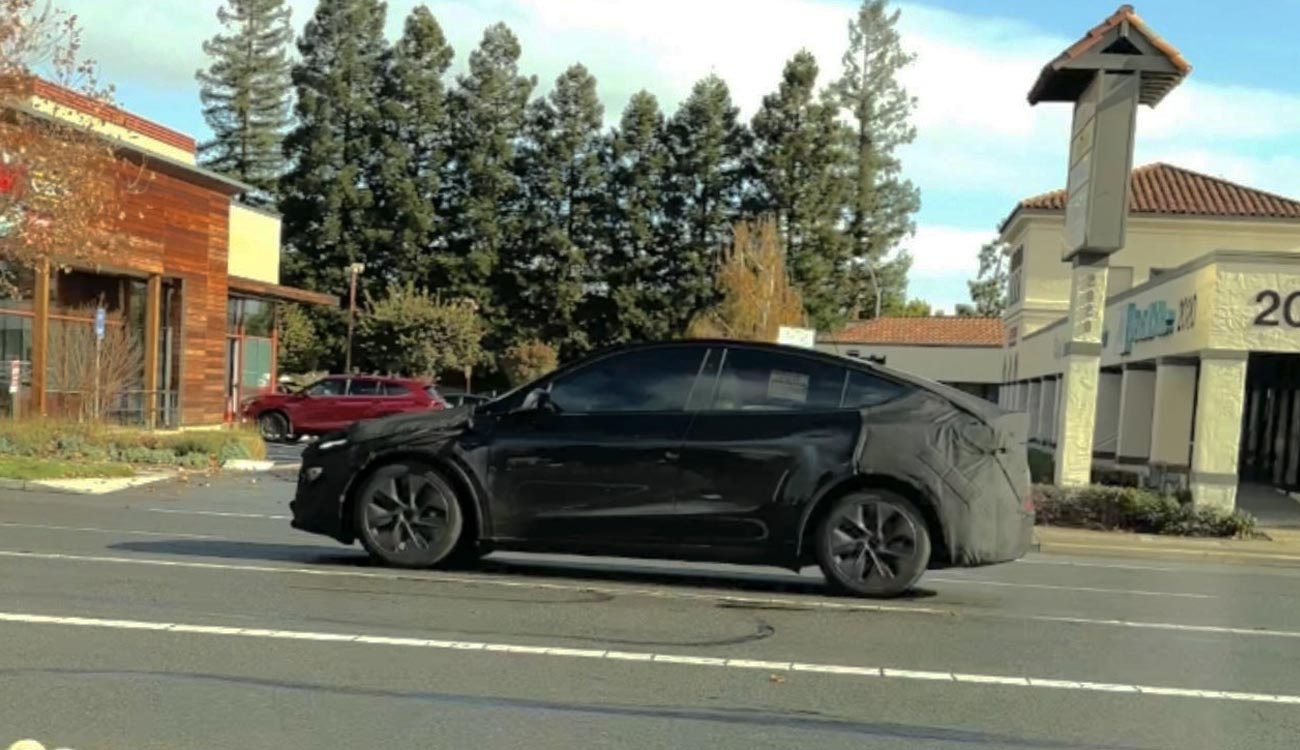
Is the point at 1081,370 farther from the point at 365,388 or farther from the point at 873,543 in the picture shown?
the point at 365,388

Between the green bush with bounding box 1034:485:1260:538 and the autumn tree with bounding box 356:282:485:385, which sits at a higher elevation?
the autumn tree with bounding box 356:282:485:385

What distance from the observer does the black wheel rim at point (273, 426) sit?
29125 mm

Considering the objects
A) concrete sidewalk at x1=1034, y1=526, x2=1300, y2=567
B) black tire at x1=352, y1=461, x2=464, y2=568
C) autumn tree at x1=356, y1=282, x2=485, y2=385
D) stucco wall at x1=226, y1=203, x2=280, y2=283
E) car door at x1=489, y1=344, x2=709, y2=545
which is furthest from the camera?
autumn tree at x1=356, y1=282, x2=485, y2=385

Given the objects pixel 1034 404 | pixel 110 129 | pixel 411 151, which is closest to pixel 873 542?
pixel 110 129

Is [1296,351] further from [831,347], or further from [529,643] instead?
[831,347]

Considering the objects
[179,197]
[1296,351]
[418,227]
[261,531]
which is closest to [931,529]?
[261,531]

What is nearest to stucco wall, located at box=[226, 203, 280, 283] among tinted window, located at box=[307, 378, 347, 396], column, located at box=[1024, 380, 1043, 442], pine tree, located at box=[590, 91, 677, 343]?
tinted window, located at box=[307, 378, 347, 396]

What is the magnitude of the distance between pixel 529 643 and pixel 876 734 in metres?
2.21

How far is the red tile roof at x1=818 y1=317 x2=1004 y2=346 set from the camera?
61000mm

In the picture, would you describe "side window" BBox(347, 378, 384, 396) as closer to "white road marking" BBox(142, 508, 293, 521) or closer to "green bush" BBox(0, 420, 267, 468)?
"green bush" BBox(0, 420, 267, 468)

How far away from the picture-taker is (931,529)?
27.2 ft

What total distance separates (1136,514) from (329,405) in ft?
62.8

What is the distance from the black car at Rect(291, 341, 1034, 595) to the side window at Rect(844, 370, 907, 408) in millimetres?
14

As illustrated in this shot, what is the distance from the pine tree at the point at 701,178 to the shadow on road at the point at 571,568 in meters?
52.0
